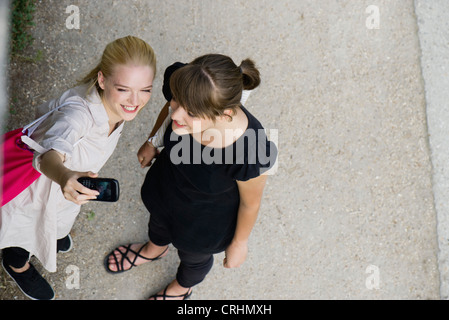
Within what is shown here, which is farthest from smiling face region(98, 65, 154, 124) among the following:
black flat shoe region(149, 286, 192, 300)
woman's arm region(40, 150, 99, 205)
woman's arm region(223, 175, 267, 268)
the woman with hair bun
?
black flat shoe region(149, 286, 192, 300)

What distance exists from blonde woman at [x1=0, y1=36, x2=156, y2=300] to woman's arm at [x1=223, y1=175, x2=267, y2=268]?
2.16 feet

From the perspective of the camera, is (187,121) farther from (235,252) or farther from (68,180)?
(235,252)

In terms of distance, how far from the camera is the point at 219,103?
166 centimetres

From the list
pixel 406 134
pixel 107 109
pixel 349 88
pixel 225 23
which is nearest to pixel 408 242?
pixel 406 134

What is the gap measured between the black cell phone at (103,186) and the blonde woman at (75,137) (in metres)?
0.03

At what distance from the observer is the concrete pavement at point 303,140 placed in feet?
10.3

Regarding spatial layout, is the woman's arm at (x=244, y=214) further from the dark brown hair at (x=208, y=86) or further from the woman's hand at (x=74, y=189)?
the woman's hand at (x=74, y=189)

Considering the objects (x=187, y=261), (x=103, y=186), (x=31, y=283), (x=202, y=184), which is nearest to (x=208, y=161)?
(x=202, y=184)

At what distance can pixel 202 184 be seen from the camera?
6.28 feet

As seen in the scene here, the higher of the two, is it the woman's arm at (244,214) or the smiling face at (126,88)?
the smiling face at (126,88)

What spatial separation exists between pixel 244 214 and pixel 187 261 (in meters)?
0.72

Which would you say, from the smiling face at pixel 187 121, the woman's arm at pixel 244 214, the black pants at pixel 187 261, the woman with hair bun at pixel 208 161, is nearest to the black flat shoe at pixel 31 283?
the black pants at pixel 187 261

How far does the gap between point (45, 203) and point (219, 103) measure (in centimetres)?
115

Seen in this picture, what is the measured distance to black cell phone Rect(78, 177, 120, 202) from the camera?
5.49ft
